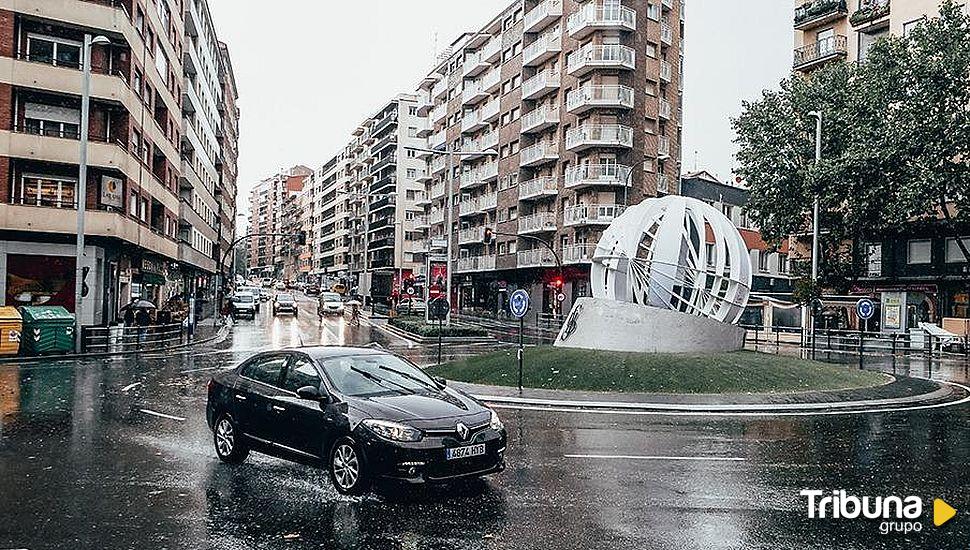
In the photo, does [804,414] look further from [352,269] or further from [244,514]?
[352,269]

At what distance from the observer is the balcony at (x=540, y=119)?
62916 millimetres

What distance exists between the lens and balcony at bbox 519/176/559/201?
6241 centimetres

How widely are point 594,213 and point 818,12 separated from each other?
64.5ft

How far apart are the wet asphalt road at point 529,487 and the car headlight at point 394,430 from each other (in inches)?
26.7

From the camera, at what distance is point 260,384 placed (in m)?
9.73

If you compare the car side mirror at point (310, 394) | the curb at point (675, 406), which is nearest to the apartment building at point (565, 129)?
the curb at point (675, 406)

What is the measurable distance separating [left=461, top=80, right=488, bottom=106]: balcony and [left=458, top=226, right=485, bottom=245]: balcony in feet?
40.8

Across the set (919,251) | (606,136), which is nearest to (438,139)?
(606,136)

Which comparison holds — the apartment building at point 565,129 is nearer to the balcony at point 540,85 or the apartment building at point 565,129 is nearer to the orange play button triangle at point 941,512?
the balcony at point 540,85

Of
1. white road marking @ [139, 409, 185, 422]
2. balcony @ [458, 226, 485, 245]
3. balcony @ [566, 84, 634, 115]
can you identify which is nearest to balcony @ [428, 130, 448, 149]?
balcony @ [458, 226, 485, 245]

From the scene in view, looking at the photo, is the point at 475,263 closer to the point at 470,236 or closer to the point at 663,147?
the point at 470,236

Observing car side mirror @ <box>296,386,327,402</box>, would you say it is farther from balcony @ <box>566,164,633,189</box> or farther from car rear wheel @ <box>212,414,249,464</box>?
balcony @ <box>566,164,633,189</box>

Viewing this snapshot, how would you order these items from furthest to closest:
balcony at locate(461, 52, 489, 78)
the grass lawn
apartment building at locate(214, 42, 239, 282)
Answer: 1. apartment building at locate(214, 42, 239, 282)
2. balcony at locate(461, 52, 489, 78)
3. the grass lawn

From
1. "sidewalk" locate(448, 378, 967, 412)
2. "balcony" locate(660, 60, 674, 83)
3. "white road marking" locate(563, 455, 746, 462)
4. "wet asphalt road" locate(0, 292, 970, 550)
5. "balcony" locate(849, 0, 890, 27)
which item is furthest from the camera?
"balcony" locate(660, 60, 674, 83)
